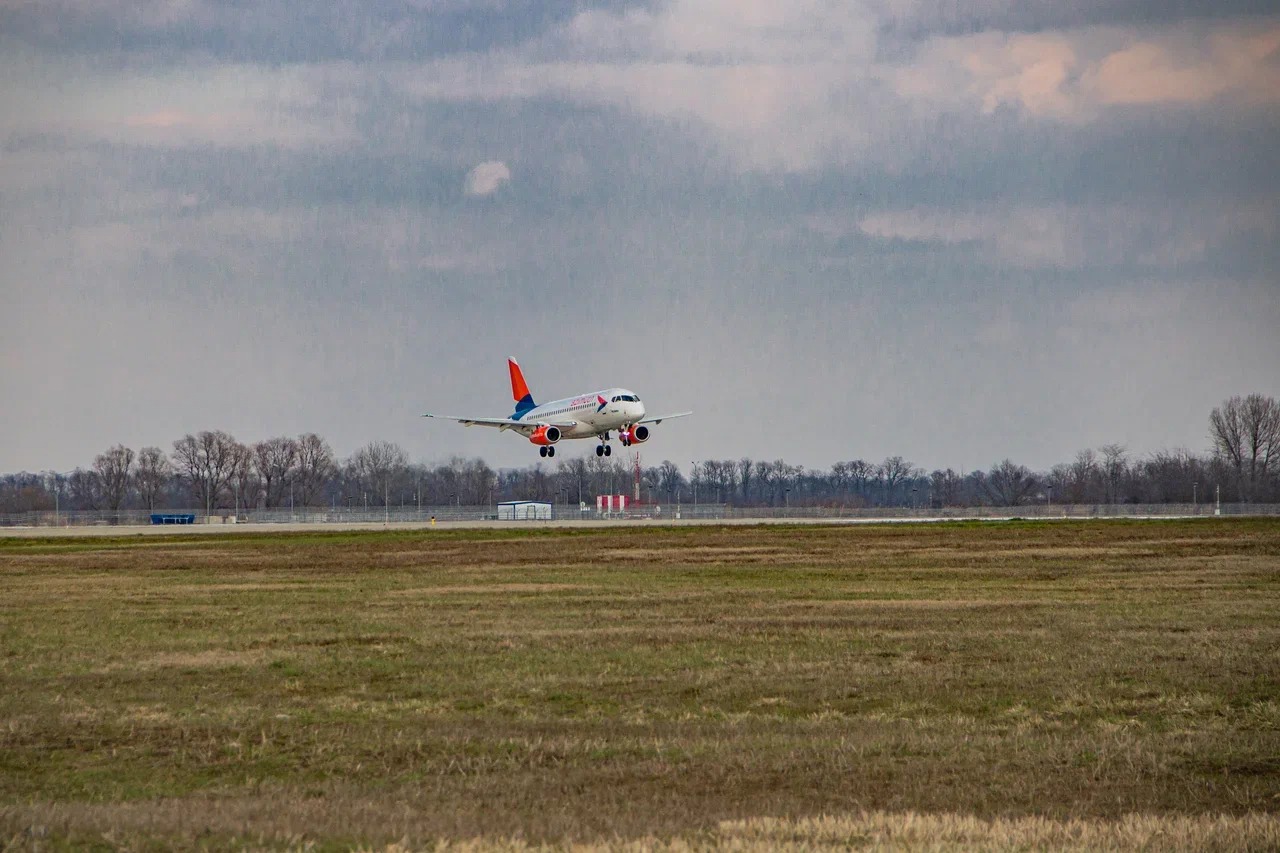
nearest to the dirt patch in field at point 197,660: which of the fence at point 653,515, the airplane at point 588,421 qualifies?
the airplane at point 588,421

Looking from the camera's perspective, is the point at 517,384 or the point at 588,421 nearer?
the point at 588,421

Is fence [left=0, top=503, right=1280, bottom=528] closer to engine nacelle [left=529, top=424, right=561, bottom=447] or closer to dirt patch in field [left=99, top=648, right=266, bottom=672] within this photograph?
engine nacelle [left=529, top=424, right=561, bottom=447]

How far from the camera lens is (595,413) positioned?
91625 millimetres

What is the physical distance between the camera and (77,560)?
2375 inches

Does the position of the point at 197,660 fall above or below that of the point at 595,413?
below

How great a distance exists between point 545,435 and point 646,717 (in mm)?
76663

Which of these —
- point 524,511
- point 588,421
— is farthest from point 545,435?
point 524,511

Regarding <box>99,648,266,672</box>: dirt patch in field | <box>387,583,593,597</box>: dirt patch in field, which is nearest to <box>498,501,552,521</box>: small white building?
<box>387,583,593,597</box>: dirt patch in field

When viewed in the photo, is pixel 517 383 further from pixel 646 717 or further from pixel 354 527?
pixel 646 717

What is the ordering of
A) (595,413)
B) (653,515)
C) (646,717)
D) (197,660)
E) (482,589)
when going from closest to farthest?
1. (646,717)
2. (197,660)
3. (482,589)
4. (595,413)
5. (653,515)

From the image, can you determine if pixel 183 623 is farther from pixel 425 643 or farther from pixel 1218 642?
pixel 1218 642

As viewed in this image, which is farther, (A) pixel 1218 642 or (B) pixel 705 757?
(A) pixel 1218 642

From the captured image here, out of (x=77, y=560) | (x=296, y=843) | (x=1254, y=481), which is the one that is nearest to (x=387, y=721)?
(x=296, y=843)

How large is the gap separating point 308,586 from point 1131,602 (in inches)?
916
